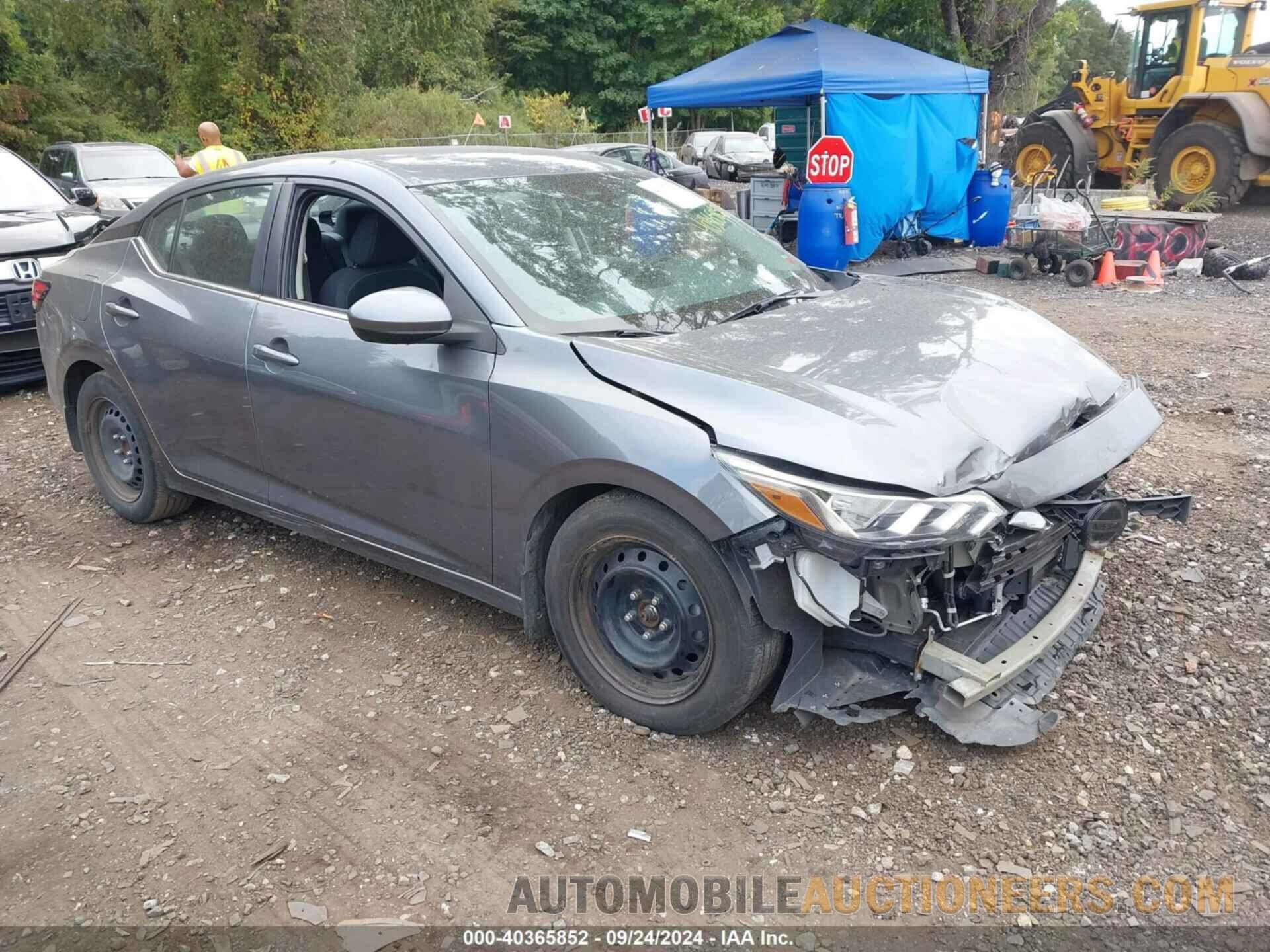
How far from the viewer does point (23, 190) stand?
8.42 metres

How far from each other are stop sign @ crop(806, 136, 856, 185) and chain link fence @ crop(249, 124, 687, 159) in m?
16.0

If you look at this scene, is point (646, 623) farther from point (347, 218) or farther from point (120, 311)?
point (120, 311)

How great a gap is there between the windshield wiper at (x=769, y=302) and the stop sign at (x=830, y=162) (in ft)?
28.7

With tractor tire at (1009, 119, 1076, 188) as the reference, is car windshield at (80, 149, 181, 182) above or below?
above

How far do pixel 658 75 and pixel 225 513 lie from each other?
4427cm

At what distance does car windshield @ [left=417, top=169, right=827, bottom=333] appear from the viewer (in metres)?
3.34

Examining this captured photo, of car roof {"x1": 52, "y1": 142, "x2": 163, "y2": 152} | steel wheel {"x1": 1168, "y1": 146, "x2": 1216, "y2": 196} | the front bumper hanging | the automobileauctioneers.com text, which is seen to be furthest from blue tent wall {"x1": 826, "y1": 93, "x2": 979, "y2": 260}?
the automobileauctioneers.com text

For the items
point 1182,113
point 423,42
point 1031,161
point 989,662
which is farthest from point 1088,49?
point 989,662

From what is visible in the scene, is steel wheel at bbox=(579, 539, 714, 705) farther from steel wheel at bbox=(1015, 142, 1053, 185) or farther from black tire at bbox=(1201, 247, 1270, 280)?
steel wheel at bbox=(1015, 142, 1053, 185)

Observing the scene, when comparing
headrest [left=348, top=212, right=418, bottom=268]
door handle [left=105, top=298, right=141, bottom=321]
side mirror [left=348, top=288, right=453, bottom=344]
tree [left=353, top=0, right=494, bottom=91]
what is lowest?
door handle [left=105, top=298, right=141, bottom=321]

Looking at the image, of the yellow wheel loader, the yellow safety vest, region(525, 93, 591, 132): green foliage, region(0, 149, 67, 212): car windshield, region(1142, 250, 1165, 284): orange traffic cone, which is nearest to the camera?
region(0, 149, 67, 212): car windshield

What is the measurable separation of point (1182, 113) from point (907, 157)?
566 centimetres

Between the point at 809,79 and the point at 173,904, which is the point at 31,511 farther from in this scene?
the point at 809,79

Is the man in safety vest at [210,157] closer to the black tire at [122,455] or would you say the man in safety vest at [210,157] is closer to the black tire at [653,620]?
the black tire at [122,455]
